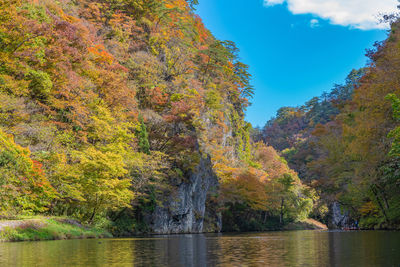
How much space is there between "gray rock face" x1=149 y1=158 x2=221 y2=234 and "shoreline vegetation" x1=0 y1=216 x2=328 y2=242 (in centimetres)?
923

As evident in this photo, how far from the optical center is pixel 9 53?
2216 cm

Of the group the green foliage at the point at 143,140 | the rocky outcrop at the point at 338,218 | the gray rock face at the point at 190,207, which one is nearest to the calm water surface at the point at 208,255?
the green foliage at the point at 143,140

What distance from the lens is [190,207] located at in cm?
3578

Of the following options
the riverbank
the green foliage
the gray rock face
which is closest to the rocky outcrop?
the riverbank

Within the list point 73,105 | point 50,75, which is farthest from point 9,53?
point 73,105

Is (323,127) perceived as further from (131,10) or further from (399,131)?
(399,131)

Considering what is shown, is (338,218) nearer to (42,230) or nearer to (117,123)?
(117,123)

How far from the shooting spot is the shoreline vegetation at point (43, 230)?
15.3 m

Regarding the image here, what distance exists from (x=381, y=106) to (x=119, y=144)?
55.9 feet

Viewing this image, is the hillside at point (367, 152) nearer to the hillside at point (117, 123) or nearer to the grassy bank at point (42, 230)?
the hillside at point (117, 123)

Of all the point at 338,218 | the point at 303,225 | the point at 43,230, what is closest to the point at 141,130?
the point at 43,230

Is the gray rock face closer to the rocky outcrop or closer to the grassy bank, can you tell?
the grassy bank

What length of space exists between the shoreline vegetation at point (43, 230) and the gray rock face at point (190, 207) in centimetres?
923

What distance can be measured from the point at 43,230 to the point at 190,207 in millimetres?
19806
